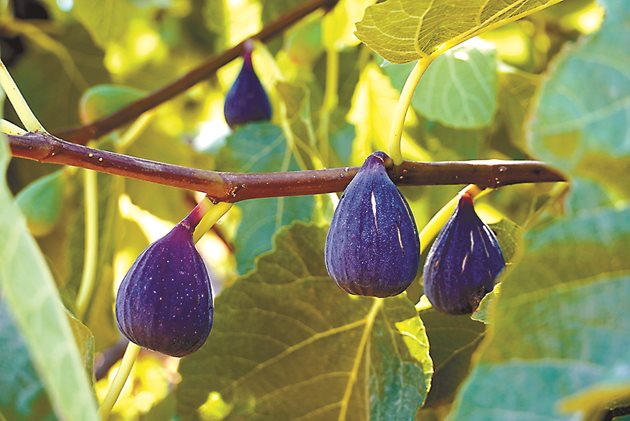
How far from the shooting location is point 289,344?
0.93 m

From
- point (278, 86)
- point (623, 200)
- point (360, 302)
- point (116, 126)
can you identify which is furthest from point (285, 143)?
point (623, 200)

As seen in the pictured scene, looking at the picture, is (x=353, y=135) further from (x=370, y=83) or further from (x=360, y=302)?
(x=360, y=302)

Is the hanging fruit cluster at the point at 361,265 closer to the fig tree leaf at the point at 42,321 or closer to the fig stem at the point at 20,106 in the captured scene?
the fig stem at the point at 20,106

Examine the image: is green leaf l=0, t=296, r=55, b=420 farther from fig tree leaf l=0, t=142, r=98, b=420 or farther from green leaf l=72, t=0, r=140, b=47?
green leaf l=72, t=0, r=140, b=47

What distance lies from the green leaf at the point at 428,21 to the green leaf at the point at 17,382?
0.36 m

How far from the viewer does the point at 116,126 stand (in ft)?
3.91

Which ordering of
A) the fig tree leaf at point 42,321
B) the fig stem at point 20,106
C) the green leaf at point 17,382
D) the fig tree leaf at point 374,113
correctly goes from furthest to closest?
the fig tree leaf at point 374,113
the fig stem at point 20,106
the green leaf at point 17,382
the fig tree leaf at point 42,321

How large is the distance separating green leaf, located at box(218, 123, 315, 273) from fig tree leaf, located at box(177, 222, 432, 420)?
20 centimetres

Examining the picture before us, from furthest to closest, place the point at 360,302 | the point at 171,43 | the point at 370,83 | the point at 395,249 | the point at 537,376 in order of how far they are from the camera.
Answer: the point at 171,43 < the point at 370,83 < the point at 360,302 < the point at 395,249 < the point at 537,376

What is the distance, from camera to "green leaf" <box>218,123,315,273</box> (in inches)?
45.1

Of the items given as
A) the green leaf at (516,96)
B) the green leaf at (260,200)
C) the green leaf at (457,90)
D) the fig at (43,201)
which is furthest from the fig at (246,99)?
the green leaf at (516,96)

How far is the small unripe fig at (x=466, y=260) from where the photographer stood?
29.5 inches

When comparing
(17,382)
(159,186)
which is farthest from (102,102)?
(17,382)

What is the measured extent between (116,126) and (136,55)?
3.40 feet
